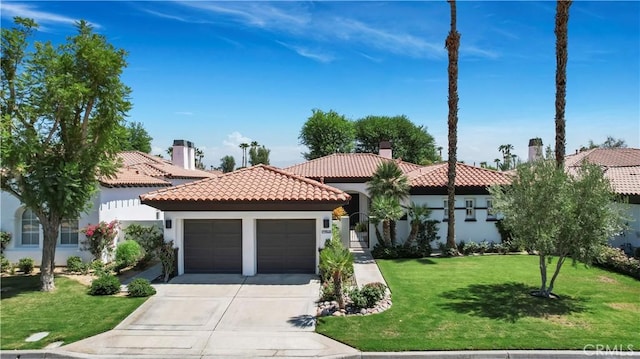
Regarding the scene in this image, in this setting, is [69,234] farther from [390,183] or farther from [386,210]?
[390,183]

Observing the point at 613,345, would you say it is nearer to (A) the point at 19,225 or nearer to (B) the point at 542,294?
(B) the point at 542,294

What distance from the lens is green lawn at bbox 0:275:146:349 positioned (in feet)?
34.9

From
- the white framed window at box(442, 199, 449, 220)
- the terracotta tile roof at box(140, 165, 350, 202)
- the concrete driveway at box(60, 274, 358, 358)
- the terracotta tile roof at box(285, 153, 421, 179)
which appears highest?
the terracotta tile roof at box(285, 153, 421, 179)

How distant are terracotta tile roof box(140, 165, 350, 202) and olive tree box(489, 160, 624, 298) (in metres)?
5.96

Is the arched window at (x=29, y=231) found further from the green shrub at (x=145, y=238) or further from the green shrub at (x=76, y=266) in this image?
the green shrub at (x=145, y=238)

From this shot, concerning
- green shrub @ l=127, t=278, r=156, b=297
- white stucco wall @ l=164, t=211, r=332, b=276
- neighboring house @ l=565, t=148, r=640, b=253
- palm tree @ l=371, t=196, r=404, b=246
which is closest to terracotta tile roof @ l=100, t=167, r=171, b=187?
white stucco wall @ l=164, t=211, r=332, b=276

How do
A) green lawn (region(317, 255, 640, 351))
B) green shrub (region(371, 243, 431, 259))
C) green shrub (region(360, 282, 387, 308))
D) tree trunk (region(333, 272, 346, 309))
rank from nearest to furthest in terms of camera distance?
green lawn (region(317, 255, 640, 351))
tree trunk (region(333, 272, 346, 309))
green shrub (region(360, 282, 387, 308))
green shrub (region(371, 243, 431, 259))

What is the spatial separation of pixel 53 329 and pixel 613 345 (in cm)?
1316

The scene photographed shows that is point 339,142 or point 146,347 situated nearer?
point 146,347

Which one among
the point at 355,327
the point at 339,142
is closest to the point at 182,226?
the point at 355,327

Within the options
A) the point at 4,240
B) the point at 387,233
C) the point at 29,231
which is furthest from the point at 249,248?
the point at 4,240

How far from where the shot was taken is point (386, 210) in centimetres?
2025

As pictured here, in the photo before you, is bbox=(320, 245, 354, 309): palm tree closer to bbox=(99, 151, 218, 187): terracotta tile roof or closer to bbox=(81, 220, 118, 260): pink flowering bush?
bbox=(99, 151, 218, 187): terracotta tile roof

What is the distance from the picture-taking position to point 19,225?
1825 cm
